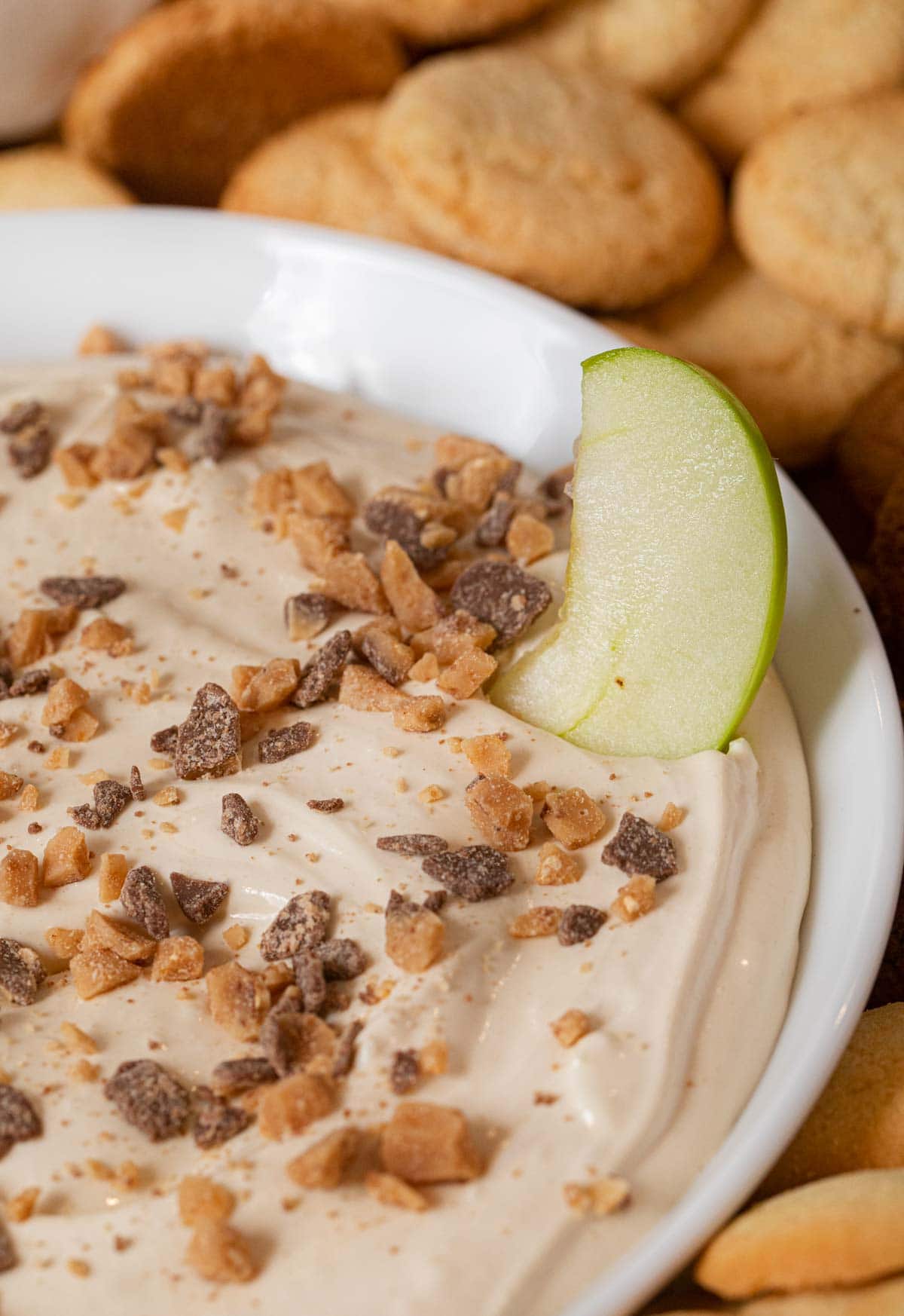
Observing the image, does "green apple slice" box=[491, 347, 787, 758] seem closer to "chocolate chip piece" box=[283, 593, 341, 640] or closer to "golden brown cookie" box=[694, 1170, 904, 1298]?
"chocolate chip piece" box=[283, 593, 341, 640]

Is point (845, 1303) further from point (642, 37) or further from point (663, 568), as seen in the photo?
point (642, 37)

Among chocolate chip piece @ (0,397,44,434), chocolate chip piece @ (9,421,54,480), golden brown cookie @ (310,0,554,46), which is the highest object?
golden brown cookie @ (310,0,554,46)

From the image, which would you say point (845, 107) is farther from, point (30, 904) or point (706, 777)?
point (30, 904)

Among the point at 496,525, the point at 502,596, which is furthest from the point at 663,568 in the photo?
the point at 496,525

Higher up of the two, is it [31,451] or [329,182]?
[329,182]

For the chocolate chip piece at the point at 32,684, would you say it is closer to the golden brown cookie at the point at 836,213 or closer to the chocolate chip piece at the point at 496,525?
the chocolate chip piece at the point at 496,525

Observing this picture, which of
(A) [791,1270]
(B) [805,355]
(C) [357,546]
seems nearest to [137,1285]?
(A) [791,1270]

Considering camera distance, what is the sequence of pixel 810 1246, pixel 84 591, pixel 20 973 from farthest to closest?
pixel 84 591 → pixel 20 973 → pixel 810 1246

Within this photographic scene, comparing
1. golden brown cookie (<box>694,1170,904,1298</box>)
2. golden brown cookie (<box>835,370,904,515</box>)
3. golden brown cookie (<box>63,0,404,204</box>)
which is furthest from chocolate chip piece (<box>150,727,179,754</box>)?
golden brown cookie (<box>63,0,404,204</box>)
